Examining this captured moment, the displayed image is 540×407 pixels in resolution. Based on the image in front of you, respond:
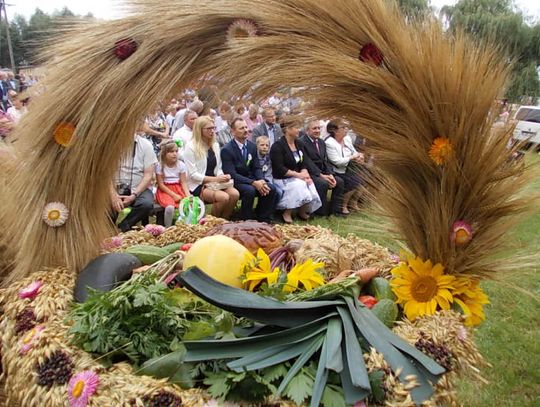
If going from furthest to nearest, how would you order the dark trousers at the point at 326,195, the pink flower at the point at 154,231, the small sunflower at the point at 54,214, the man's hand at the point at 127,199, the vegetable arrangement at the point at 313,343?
1. the dark trousers at the point at 326,195
2. the man's hand at the point at 127,199
3. the pink flower at the point at 154,231
4. the small sunflower at the point at 54,214
5. the vegetable arrangement at the point at 313,343

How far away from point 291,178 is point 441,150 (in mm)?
5040

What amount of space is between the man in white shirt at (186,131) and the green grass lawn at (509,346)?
3309mm

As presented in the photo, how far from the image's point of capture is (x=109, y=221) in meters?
2.36

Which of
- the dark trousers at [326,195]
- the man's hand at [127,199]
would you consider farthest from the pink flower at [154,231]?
the dark trousers at [326,195]

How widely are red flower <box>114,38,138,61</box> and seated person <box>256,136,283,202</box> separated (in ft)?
15.5

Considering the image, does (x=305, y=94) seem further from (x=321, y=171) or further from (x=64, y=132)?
(x=321, y=171)

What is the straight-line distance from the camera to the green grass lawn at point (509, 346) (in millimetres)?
2990

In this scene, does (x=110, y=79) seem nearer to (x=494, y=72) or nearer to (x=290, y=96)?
→ (x=290, y=96)

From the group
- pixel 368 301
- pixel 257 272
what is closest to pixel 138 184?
pixel 257 272

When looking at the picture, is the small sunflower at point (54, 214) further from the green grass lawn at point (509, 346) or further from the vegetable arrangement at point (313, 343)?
the green grass lawn at point (509, 346)

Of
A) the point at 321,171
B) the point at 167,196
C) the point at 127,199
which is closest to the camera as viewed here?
the point at 127,199

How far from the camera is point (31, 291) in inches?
78.5

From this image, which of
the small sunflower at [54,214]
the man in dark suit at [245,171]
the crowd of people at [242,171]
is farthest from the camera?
the man in dark suit at [245,171]

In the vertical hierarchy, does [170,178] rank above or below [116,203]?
below
